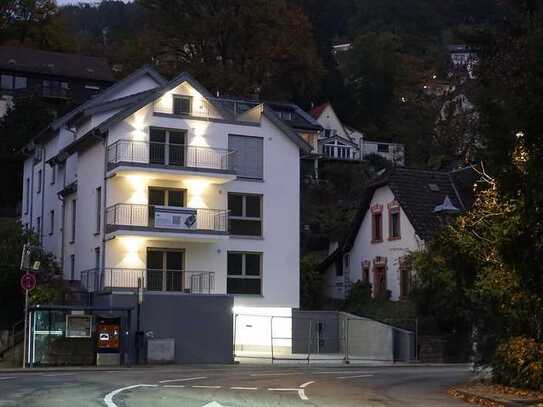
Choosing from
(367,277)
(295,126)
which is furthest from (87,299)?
(295,126)

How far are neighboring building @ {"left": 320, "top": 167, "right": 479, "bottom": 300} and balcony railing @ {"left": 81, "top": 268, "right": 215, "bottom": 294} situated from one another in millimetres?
10061

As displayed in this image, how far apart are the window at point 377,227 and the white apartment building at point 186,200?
6.66 meters

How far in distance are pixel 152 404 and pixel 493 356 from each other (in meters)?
8.65

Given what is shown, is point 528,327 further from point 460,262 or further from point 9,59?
point 9,59

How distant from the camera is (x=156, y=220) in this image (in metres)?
40.7

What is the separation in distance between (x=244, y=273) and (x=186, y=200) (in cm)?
443

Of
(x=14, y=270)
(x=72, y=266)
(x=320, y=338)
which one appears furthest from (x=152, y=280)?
(x=320, y=338)

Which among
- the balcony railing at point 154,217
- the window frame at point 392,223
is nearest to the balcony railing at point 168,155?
the balcony railing at point 154,217

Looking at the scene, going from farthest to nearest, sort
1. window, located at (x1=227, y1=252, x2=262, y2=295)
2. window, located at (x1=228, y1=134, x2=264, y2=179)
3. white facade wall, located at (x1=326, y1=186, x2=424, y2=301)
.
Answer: white facade wall, located at (x1=326, y1=186, x2=424, y2=301)
window, located at (x1=228, y1=134, x2=264, y2=179)
window, located at (x1=227, y1=252, x2=262, y2=295)

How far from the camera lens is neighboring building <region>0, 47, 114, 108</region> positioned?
274 ft

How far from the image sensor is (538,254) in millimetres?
19766

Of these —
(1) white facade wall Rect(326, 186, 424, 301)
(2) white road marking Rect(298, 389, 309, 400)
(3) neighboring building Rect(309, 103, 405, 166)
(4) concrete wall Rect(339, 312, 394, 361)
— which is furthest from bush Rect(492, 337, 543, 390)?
(3) neighboring building Rect(309, 103, 405, 166)

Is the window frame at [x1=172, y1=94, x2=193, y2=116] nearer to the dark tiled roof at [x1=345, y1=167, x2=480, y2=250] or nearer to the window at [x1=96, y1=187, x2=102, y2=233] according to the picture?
the window at [x1=96, y1=187, x2=102, y2=233]

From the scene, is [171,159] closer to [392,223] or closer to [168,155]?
[168,155]
